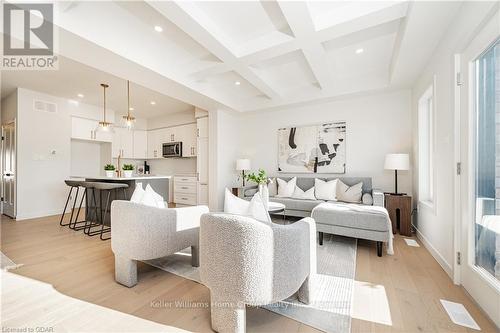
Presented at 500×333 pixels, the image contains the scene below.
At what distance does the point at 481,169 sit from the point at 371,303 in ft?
4.33

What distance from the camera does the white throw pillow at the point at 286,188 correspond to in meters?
4.03

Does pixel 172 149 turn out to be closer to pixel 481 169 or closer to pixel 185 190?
pixel 185 190

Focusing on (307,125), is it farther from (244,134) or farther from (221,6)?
(221,6)

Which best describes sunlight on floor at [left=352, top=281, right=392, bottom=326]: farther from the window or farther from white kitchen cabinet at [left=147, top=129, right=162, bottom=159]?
white kitchen cabinet at [left=147, top=129, right=162, bottom=159]

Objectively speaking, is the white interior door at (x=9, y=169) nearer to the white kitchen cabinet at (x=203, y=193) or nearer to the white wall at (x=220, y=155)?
the white kitchen cabinet at (x=203, y=193)

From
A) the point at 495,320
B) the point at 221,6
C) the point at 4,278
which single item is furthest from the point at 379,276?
the point at 4,278

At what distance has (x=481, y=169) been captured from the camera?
1573 mm

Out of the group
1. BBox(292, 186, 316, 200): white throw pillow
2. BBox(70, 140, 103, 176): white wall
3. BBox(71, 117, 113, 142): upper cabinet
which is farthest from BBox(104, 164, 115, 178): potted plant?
BBox(292, 186, 316, 200): white throw pillow

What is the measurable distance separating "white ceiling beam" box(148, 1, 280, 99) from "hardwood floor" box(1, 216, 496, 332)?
2488mm

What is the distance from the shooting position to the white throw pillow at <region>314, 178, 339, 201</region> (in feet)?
11.9

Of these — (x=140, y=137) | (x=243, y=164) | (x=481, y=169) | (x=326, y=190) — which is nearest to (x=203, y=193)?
(x=243, y=164)

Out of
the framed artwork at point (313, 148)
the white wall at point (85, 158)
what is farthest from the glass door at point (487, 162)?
the white wall at point (85, 158)

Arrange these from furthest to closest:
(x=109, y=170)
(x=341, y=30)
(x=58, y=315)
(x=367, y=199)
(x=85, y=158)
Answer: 1. (x=85, y=158)
2. (x=109, y=170)
3. (x=367, y=199)
4. (x=341, y=30)
5. (x=58, y=315)

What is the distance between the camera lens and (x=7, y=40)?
2.29 meters
